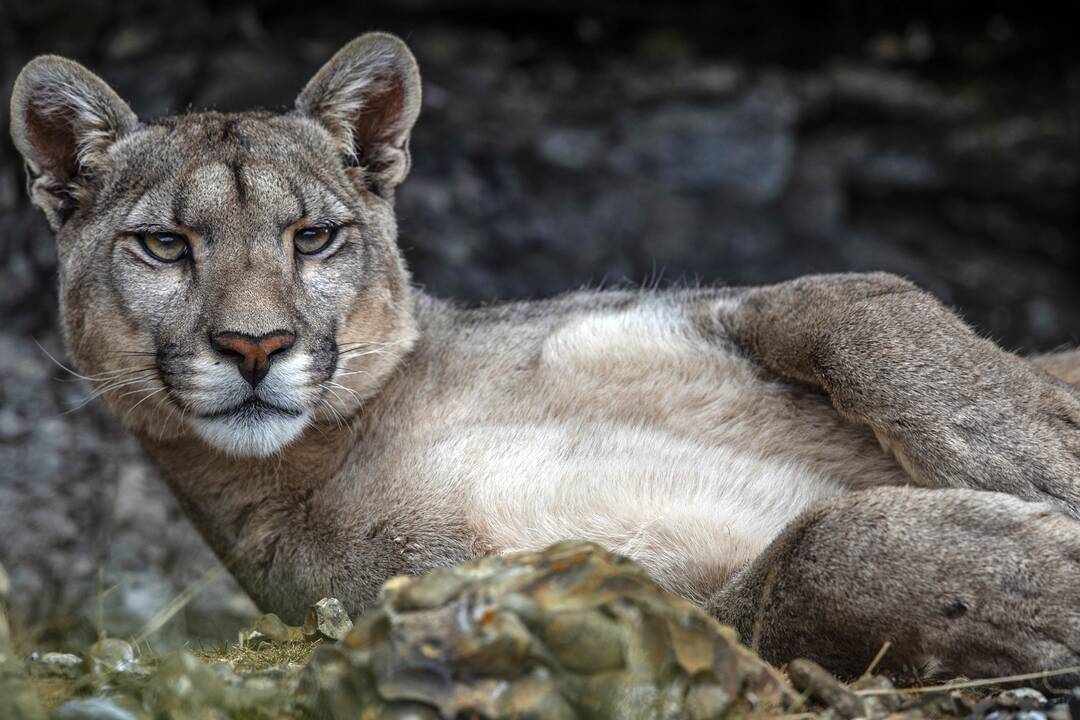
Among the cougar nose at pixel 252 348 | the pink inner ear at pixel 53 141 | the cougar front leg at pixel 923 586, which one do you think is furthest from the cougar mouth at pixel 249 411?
the cougar front leg at pixel 923 586

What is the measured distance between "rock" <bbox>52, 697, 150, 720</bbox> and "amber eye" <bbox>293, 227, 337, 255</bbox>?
289 cm

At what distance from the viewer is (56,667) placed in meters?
4.87

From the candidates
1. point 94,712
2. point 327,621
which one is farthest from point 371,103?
point 94,712

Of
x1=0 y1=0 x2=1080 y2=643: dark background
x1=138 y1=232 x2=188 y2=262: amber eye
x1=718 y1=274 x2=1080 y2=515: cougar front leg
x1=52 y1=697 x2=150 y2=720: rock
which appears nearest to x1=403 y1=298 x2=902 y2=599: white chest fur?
x1=718 y1=274 x2=1080 y2=515: cougar front leg

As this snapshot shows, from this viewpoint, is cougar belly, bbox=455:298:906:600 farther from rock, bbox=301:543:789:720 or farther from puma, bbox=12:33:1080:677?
rock, bbox=301:543:789:720

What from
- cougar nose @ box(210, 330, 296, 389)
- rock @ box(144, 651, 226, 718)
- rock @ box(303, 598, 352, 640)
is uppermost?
cougar nose @ box(210, 330, 296, 389)

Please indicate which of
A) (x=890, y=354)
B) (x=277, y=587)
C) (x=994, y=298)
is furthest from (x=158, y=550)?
(x=994, y=298)

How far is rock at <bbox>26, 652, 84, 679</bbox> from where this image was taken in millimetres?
4844

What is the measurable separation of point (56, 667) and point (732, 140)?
26.9ft

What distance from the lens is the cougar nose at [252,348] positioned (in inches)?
222

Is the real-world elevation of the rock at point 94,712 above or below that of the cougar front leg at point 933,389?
below

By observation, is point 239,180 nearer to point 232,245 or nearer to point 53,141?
point 232,245

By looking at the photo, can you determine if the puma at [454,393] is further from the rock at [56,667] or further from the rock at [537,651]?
the rock at [56,667]

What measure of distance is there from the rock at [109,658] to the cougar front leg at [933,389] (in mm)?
3310
